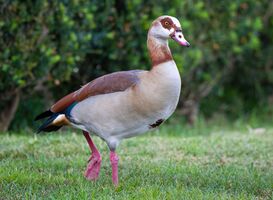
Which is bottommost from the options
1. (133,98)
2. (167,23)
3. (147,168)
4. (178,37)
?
(147,168)

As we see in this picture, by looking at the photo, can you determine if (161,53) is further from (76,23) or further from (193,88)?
(193,88)

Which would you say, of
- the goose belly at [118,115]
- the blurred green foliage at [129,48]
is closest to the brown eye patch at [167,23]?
the goose belly at [118,115]

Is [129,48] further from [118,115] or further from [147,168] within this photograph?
[118,115]

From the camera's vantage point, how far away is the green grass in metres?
5.96

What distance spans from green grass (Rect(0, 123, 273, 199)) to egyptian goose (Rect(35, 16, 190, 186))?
0.42 meters

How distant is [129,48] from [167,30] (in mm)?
4627

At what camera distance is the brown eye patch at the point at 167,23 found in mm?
6258

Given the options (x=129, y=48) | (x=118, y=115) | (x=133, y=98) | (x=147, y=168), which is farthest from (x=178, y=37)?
(x=129, y=48)

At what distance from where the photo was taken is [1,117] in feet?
33.3

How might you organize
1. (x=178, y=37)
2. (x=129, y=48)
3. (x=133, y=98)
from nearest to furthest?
(x=133, y=98) < (x=178, y=37) < (x=129, y=48)

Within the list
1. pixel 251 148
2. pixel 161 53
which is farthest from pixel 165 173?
pixel 251 148

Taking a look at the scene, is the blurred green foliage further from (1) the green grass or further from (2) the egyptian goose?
(2) the egyptian goose

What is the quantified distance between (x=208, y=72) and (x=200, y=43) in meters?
0.70

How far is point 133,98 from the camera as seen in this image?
20.0 ft
